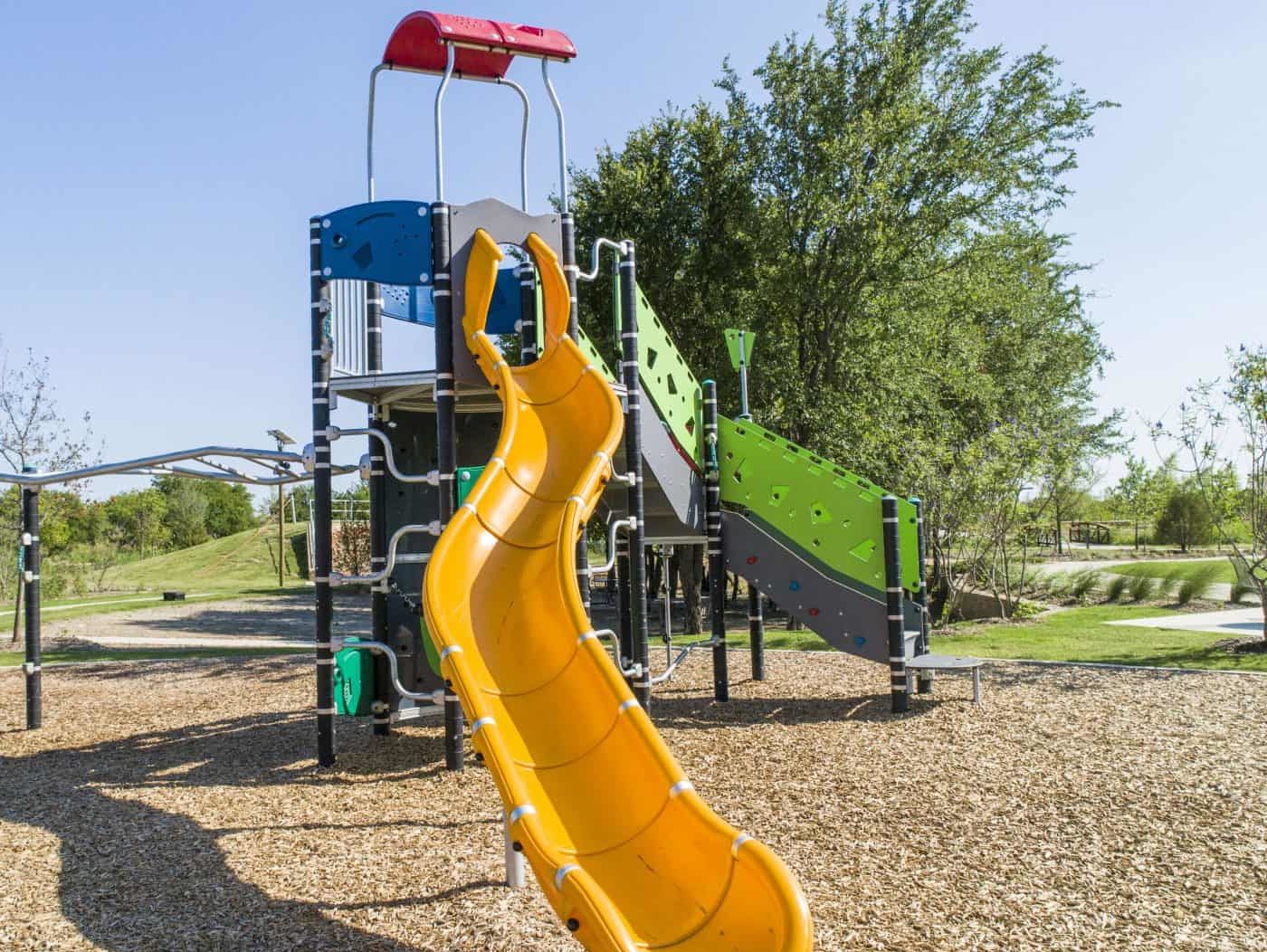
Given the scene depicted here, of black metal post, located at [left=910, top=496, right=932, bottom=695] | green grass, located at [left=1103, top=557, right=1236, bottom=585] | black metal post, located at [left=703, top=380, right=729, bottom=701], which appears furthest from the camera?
green grass, located at [left=1103, top=557, right=1236, bottom=585]

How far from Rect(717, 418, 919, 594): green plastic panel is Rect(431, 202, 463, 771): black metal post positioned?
12.2ft

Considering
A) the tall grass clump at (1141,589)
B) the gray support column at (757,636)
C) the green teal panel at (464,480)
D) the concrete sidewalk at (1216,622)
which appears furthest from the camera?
the tall grass clump at (1141,589)

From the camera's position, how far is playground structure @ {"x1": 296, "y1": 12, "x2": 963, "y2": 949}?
3699 mm

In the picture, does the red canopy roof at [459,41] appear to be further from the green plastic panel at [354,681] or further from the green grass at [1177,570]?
the green grass at [1177,570]

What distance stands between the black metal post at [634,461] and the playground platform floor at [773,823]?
0.76m

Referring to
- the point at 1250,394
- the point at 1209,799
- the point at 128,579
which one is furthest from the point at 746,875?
the point at 128,579

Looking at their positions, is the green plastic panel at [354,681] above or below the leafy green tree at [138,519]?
below

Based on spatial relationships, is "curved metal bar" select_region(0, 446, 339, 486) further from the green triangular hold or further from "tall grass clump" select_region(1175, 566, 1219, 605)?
"tall grass clump" select_region(1175, 566, 1219, 605)

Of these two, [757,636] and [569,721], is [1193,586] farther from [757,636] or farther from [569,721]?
[569,721]

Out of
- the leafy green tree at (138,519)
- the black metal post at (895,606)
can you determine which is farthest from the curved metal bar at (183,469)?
the leafy green tree at (138,519)

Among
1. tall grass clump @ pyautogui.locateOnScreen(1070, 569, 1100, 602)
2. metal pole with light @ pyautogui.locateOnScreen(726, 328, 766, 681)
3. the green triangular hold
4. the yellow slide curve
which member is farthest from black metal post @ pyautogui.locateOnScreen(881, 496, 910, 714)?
tall grass clump @ pyautogui.locateOnScreen(1070, 569, 1100, 602)

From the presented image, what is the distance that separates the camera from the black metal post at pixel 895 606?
29.4ft

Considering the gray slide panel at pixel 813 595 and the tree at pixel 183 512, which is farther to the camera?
the tree at pixel 183 512

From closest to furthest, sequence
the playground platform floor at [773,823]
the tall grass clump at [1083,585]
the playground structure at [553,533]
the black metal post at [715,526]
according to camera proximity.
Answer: the playground structure at [553,533] < the playground platform floor at [773,823] < the black metal post at [715,526] < the tall grass clump at [1083,585]
